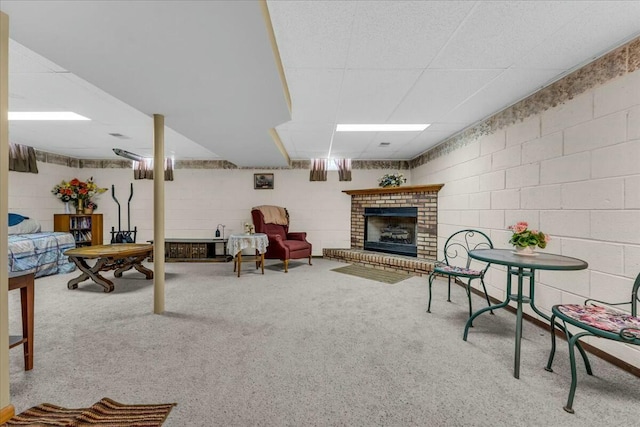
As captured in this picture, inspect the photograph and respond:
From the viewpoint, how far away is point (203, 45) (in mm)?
1646

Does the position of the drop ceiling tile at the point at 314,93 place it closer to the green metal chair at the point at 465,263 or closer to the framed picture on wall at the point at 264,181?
the green metal chair at the point at 465,263

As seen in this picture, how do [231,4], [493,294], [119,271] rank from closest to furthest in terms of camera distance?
1. [231,4]
2. [493,294]
3. [119,271]

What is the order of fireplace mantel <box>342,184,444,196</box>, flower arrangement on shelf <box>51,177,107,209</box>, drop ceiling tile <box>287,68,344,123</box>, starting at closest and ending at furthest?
drop ceiling tile <box>287,68,344,123</box> < fireplace mantel <box>342,184,444,196</box> < flower arrangement on shelf <box>51,177,107,209</box>

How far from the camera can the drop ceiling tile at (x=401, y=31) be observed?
59.8 inches

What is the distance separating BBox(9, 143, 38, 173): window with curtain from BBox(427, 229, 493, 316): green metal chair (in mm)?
7311

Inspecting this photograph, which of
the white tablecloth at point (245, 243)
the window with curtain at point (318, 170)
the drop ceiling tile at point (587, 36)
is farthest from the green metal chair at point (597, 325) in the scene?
the window with curtain at point (318, 170)

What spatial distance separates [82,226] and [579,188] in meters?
8.13

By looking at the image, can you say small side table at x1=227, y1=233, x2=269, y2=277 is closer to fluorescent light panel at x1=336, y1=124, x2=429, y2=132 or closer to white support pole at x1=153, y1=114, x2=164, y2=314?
white support pole at x1=153, y1=114, x2=164, y2=314

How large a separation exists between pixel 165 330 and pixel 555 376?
10.0 ft

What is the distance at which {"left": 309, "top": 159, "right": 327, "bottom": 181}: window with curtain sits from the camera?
6.02 metres

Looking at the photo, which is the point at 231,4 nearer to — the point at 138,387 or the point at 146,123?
the point at 138,387

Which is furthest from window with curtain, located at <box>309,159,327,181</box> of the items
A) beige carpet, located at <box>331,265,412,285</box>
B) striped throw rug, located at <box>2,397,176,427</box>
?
striped throw rug, located at <box>2,397,176,427</box>

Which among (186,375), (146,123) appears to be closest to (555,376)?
(186,375)

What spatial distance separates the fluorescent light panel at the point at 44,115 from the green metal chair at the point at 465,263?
193 inches
